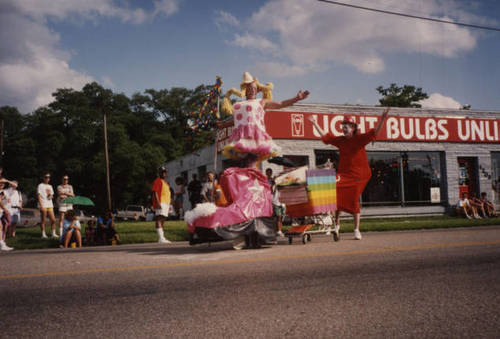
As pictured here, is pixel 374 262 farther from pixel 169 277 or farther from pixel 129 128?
pixel 129 128

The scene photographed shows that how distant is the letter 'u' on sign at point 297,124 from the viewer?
60.0 ft

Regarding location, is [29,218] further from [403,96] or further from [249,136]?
[403,96]

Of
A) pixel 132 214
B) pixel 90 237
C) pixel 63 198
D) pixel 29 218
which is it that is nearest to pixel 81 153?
pixel 132 214

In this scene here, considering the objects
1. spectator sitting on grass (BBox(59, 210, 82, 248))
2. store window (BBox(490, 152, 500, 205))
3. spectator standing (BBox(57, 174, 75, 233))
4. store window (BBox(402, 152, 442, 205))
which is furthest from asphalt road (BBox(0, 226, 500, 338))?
store window (BBox(490, 152, 500, 205))

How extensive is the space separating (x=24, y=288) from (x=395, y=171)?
18.7m

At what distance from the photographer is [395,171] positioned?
2041cm

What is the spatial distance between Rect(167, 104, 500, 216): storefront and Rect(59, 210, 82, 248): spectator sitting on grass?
9437 mm

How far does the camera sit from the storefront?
1917 centimetres

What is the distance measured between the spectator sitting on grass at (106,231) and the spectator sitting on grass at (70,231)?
0.50 meters

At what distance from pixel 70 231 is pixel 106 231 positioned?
32.0 inches

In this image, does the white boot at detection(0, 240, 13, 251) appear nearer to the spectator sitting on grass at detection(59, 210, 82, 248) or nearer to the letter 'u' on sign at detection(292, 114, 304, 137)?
the spectator sitting on grass at detection(59, 210, 82, 248)

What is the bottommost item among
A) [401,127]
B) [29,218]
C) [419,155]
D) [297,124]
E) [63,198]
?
[29,218]

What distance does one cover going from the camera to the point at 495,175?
849 inches

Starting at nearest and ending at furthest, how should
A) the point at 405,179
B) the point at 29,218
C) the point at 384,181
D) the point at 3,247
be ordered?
1. the point at 3,247
2. the point at 384,181
3. the point at 405,179
4. the point at 29,218
